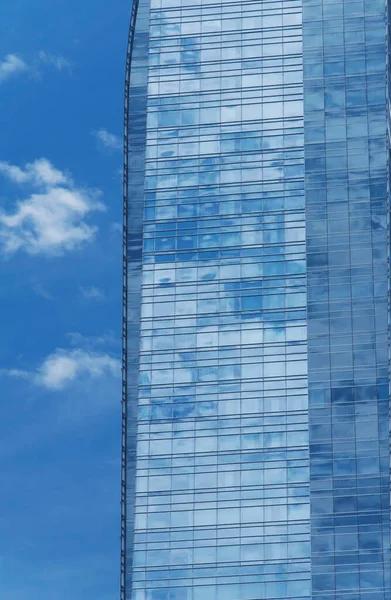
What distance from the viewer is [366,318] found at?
19812 centimetres

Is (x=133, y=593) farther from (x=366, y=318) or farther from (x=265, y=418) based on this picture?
(x=366, y=318)

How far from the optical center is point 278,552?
188625 millimetres

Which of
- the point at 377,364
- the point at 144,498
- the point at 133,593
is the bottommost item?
the point at 133,593

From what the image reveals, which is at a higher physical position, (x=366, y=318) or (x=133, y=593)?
(x=366, y=318)

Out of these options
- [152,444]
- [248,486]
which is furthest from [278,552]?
[152,444]

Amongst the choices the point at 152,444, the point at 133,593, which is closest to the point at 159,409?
the point at 152,444

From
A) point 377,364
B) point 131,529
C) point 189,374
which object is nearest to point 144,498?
point 131,529

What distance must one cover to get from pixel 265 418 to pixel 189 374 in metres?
11.3

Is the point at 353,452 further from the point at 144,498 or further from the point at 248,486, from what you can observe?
the point at 144,498

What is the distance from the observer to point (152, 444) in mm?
196500

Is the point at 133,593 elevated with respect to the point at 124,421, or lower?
lower

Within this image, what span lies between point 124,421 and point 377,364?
32428mm

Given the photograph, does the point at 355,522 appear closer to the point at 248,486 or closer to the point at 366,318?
the point at 248,486

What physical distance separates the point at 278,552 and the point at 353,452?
15165 mm
